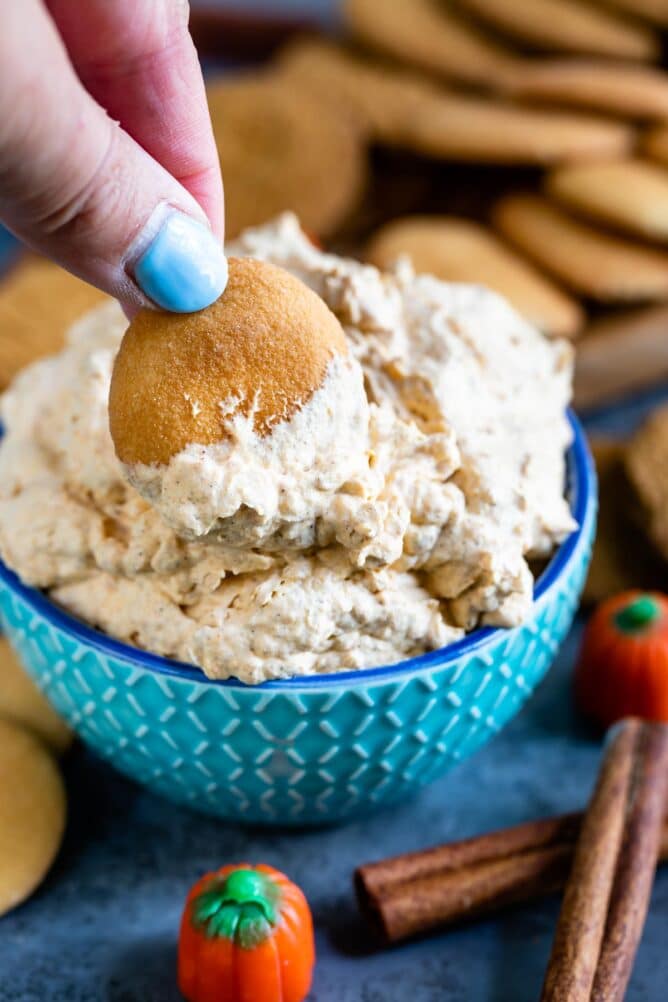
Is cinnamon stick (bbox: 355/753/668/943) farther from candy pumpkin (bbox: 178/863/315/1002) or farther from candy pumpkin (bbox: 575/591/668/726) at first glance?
candy pumpkin (bbox: 575/591/668/726)

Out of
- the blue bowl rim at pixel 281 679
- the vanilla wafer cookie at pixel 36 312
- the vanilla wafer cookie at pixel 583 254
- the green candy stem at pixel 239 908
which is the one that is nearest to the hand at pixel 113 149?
the blue bowl rim at pixel 281 679

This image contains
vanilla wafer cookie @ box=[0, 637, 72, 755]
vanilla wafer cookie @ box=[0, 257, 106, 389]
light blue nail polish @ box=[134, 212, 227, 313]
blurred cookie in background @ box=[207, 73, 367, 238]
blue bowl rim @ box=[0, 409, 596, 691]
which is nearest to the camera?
light blue nail polish @ box=[134, 212, 227, 313]

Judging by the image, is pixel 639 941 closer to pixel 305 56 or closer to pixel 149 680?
pixel 149 680

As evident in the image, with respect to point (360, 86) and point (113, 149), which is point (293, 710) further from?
point (360, 86)

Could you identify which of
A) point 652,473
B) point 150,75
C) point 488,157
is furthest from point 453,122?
point 150,75

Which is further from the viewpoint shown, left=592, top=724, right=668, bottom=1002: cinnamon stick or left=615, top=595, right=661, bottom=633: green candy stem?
left=615, top=595, right=661, bottom=633: green candy stem

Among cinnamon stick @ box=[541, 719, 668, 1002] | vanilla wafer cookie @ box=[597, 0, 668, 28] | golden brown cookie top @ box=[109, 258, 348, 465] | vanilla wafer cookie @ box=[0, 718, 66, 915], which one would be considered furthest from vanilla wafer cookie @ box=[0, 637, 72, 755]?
vanilla wafer cookie @ box=[597, 0, 668, 28]

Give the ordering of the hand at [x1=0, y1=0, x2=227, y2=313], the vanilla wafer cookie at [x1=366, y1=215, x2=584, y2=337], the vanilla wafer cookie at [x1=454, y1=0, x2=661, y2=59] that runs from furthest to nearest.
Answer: the vanilla wafer cookie at [x1=454, y1=0, x2=661, y2=59], the vanilla wafer cookie at [x1=366, y1=215, x2=584, y2=337], the hand at [x1=0, y1=0, x2=227, y2=313]

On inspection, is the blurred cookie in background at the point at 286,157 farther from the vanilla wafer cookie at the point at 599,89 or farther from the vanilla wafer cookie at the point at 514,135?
the vanilla wafer cookie at the point at 599,89
